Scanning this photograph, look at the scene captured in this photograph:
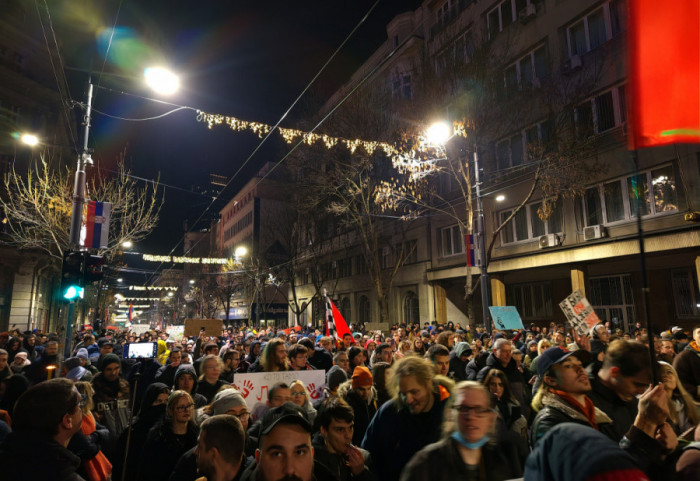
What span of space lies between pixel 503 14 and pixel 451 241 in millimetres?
13356

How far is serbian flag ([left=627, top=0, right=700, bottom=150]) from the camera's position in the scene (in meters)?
3.81

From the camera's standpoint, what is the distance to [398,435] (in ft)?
11.9

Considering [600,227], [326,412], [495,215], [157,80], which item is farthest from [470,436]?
[495,215]

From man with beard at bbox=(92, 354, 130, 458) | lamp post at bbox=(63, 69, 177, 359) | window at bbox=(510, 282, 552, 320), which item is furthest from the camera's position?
window at bbox=(510, 282, 552, 320)

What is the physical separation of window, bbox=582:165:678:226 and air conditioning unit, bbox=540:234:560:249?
153 centimetres

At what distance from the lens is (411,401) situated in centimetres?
372

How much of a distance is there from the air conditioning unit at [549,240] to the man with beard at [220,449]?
20.8m

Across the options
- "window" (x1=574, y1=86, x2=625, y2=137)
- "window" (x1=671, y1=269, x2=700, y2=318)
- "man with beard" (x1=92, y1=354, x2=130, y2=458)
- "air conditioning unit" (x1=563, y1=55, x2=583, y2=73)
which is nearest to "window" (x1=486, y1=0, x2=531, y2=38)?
"air conditioning unit" (x1=563, y1=55, x2=583, y2=73)

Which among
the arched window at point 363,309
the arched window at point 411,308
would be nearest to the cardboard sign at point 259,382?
the arched window at point 411,308

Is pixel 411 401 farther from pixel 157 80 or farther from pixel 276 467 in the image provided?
pixel 157 80

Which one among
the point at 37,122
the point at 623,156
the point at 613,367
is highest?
the point at 37,122

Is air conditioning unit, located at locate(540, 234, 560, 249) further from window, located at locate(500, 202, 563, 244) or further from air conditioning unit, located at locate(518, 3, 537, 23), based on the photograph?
air conditioning unit, located at locate(518, 3, 537, 23)

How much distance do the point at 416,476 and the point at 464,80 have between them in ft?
57.7

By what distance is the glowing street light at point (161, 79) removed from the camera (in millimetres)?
9773
